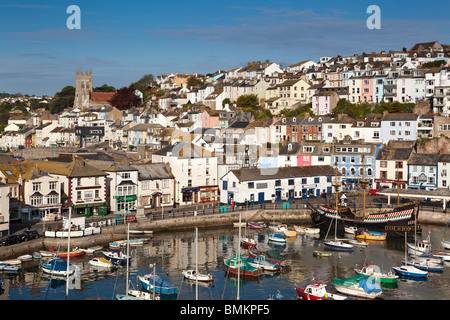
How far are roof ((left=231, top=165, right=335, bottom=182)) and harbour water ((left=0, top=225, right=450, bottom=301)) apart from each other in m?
9.16

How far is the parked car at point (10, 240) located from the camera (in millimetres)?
31802

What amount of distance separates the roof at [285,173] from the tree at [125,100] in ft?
217

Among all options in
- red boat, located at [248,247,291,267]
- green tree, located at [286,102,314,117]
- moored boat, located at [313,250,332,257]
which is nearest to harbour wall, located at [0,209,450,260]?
red boat, located at [248,247,291,267]

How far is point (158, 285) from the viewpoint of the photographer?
25469 millimetres

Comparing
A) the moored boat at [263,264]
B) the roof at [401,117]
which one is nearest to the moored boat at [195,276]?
the moored boat at [263,264]

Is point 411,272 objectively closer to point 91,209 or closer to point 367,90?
point 91,209

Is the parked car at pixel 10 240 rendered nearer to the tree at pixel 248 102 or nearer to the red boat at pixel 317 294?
the red boat at pixel 317 294

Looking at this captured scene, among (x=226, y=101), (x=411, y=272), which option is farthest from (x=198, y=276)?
(x=226, y=101)

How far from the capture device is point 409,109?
2707 inches

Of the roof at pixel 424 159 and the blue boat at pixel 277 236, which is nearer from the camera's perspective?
the blue boat at pixel 277 236

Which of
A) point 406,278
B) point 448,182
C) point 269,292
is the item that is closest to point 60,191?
point 269,292

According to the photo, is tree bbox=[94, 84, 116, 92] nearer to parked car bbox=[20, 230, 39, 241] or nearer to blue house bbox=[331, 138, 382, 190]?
blue house bbox=[331, 138, 382, 190]

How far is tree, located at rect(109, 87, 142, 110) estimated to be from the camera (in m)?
112

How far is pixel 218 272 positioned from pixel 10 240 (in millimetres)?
12969
